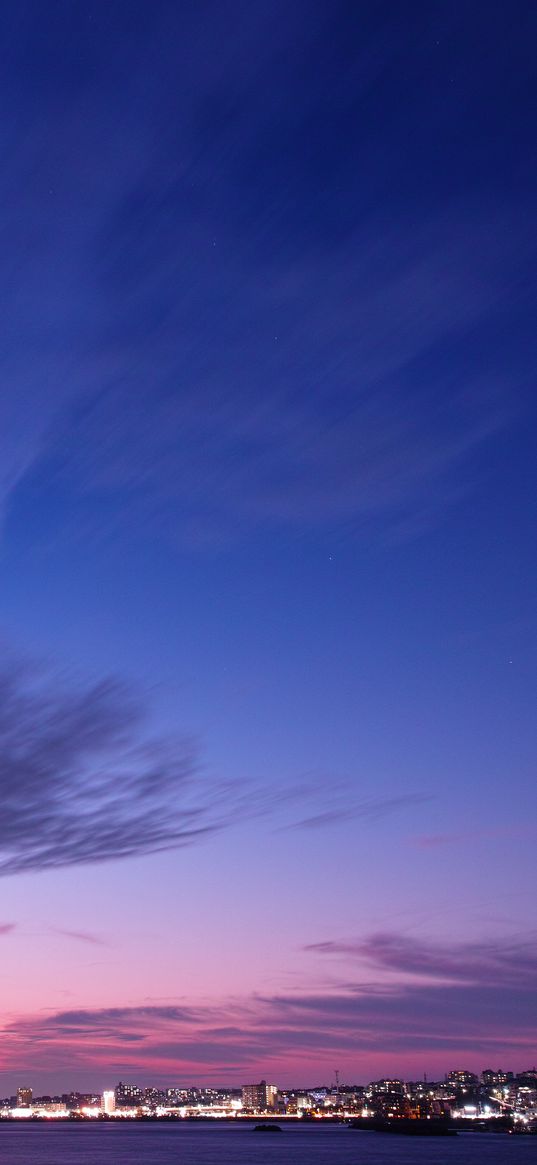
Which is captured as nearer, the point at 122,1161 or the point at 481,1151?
the point at 122,1161

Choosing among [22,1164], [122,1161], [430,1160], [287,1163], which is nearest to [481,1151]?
[430,1160]

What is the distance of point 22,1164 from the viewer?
14862 centimetres

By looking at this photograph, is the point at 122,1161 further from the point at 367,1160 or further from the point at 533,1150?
the point at 533,1150

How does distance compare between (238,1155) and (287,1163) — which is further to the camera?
(238,1155)

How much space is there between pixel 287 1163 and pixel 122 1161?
28.2 meters

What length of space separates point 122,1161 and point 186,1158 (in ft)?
50.7

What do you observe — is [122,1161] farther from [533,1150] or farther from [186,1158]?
[533,1150]

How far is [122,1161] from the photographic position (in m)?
159

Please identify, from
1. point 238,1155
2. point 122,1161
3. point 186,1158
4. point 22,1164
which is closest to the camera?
point 22,1164

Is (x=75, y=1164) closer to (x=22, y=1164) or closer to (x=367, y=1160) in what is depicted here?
(x=22, y=1164)

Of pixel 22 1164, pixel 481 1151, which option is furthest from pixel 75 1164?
pixel 481 1151

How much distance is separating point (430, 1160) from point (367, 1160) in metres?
9.67

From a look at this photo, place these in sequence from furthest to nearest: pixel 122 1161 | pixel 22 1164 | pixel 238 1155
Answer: pixel 238 1155
pixel 122 1161
pixel 22 1164

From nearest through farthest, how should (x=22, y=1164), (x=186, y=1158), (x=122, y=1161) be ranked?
(x=22, y=1164) → (x=122, y=1161) → (x=186, y=1158)
